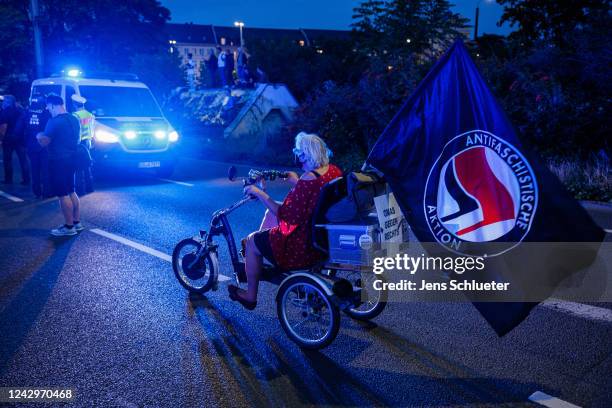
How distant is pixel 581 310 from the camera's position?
201 inches

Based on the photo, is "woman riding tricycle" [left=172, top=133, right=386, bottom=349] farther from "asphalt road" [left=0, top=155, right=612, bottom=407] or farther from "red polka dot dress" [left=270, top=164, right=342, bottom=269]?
"asphalt road" [left=0, top=155, right=612, bottom=407]

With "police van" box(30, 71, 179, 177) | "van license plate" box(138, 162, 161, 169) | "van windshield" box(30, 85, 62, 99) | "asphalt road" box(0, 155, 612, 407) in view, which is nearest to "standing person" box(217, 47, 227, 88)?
"police van" box(30, 71, 179, 177)

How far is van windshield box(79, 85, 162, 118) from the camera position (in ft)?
45.9

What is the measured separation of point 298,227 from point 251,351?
1033 mm

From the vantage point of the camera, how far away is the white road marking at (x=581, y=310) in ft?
16.2

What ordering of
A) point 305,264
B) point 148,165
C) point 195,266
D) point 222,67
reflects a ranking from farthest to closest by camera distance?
point 222,67
point 148,165
point 195,266
point 305,264

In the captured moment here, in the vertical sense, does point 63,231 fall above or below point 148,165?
below

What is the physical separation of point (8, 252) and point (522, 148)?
6.61 meters

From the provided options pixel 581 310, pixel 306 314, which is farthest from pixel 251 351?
pixel 581 310

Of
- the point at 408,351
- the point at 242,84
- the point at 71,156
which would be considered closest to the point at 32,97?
the point at 71,156

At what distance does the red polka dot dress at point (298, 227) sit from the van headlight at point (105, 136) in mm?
9993

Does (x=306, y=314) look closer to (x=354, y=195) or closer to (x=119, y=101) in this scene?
(x=354, y=195)

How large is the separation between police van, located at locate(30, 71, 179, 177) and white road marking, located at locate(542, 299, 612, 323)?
1083cm

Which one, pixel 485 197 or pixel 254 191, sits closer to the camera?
pixel 485 197
